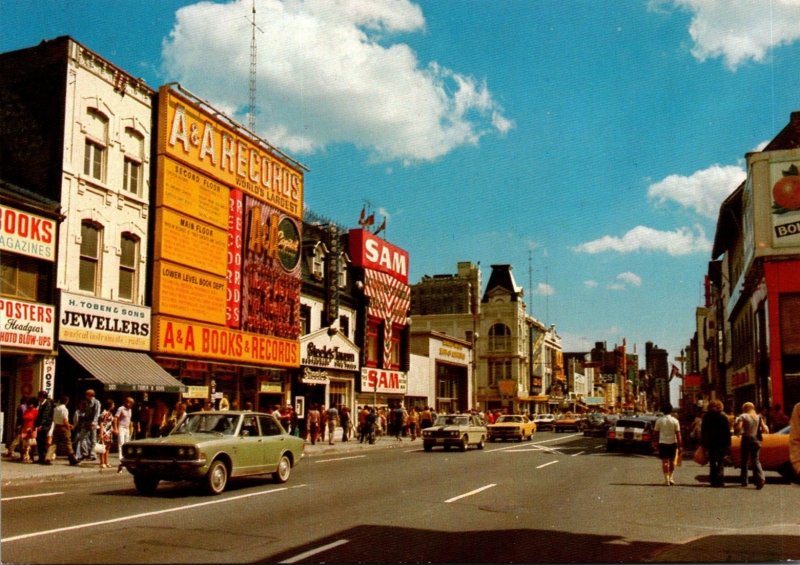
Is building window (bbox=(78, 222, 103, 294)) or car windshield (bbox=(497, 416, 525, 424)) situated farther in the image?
car windshield (bbox=(497, 416, 525, 424))

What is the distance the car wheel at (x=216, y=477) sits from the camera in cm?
1352

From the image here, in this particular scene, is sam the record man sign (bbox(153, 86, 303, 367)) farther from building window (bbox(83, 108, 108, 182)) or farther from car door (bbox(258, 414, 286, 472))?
car door (bbox(258, 414, 286, 472))

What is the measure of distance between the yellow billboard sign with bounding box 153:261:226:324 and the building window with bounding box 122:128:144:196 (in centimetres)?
265

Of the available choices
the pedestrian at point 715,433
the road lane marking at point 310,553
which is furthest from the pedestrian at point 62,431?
the pedestrian at point 715,433

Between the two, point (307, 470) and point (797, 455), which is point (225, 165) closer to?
point (307, 470)

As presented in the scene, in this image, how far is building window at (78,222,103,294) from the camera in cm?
2348

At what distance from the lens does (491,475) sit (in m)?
18.2

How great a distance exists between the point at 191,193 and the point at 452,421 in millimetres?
12879

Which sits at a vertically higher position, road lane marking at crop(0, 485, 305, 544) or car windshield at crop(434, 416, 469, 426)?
car windshield at crop(434, 416, 469, 426)

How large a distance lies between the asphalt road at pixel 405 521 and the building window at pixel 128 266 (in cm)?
891

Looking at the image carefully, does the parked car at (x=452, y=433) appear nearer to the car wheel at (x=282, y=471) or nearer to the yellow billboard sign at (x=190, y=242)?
the yellow billboard sign at (x=190, y=242)

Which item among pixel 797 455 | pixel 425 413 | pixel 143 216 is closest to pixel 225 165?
pixel 143 216

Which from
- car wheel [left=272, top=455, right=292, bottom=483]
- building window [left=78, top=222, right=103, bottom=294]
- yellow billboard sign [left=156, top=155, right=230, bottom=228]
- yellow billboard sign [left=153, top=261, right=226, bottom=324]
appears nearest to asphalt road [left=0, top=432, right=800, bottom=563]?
car wheel [left=272, top=455, right=292, bottom=483]

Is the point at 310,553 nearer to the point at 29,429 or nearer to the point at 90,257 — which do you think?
the point at 29,429
